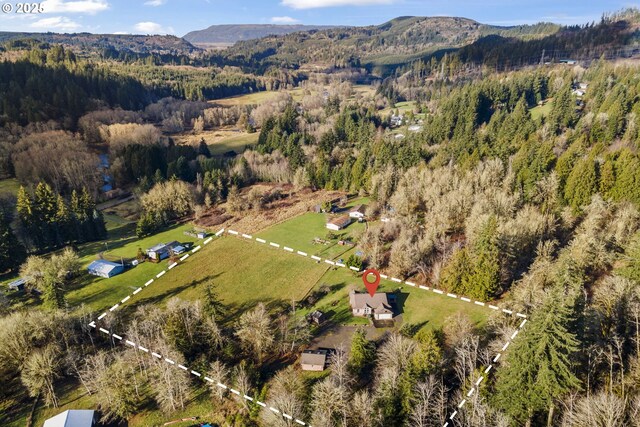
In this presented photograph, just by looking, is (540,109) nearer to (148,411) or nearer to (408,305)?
(408,305)

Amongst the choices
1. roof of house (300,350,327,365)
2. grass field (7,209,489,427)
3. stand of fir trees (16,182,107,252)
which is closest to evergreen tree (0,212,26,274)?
stand of fir trees (16,182,107,252)

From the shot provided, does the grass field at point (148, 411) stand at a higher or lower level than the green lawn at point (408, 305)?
lower

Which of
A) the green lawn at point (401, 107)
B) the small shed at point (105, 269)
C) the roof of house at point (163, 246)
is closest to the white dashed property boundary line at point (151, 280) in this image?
the roof of house at point (163, 246)

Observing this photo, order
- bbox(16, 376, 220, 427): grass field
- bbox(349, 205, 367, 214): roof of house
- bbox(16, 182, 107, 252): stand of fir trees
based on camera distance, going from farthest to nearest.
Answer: bbox(349, 205, 367, 214): roof of house < bbox(16, 182, 107, 252): stand of fir trees < bbox(16, 376, 220, 427): grass field

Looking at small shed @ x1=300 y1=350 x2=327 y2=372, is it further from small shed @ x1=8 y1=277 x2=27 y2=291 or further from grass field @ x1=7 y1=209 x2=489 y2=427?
small shed @ x1=8 y1=277 x2=27 y2=291

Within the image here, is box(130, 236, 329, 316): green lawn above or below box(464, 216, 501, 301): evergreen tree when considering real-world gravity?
below

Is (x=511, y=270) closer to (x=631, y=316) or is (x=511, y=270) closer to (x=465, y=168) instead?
(x=631, y=316)

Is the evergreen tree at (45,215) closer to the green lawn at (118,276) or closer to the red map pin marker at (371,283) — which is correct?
the green lawn at (118,276)
